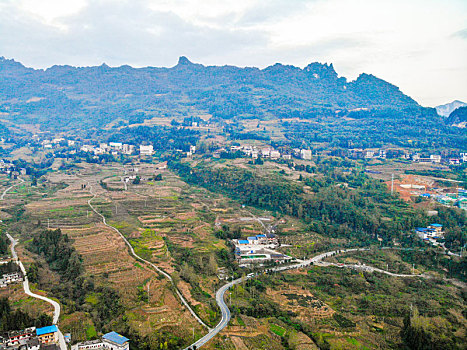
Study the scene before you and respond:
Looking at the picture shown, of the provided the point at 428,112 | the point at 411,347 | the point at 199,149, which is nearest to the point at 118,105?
the point at 199,149

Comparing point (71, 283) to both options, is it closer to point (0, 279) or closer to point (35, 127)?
point (0, 279)

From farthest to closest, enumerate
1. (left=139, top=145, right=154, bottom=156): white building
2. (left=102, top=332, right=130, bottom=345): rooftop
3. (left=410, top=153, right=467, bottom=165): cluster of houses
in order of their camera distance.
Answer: (left=139, top=145, right=154, bottom=156): white building < (left=410, top=153, right=467, bottom=165): cluster of houses < (left=102, top=332, right=130, bottom=345): rooftop

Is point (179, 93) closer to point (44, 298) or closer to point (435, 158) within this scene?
point (435, 158)

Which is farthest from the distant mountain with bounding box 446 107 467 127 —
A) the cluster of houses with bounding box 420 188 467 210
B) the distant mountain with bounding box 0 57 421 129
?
the cluster of houses with bounding box 420 188 467 210

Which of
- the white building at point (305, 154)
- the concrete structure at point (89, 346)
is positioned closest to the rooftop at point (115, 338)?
the concrete structure at point (89, 346)

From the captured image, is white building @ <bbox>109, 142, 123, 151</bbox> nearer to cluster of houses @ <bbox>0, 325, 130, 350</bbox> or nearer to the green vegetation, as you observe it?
the green vegetation

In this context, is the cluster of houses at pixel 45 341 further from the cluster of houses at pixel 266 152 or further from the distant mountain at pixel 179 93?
the distant mountain at pixel 179 93

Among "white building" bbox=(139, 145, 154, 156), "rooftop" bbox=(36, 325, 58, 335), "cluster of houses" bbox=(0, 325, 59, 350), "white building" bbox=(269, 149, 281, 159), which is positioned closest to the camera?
"cluster of houses" bbox=(0, 325, 59, 350)
